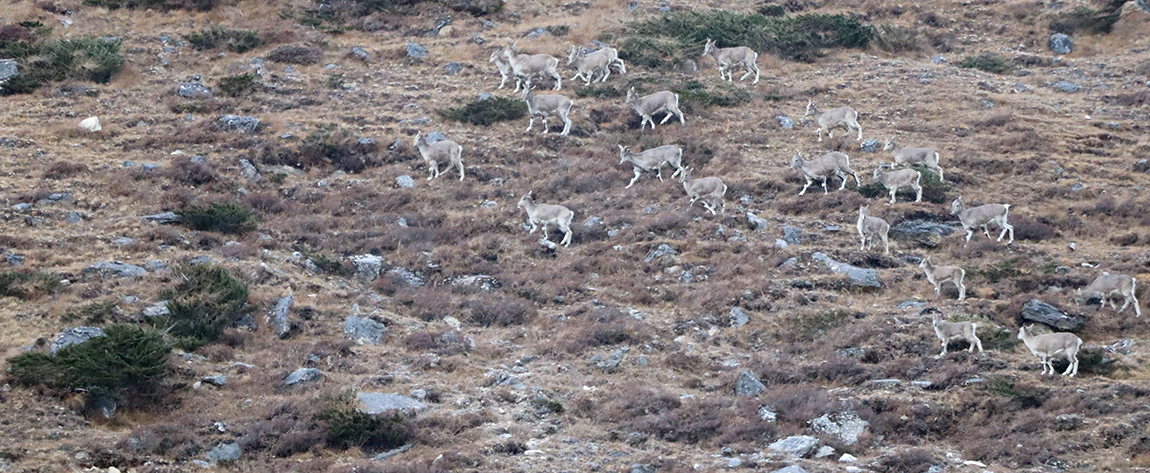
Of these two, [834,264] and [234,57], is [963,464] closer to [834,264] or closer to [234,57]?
[834,264]

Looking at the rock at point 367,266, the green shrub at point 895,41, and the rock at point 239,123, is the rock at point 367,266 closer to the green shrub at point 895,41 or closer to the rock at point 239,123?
the rock at point 239,123

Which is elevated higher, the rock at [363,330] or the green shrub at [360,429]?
the green shrub at [360,429]

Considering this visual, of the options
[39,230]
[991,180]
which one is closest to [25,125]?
[39,230]

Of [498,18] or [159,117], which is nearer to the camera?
[159,117]

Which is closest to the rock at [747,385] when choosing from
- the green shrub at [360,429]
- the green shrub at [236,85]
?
the green shrub at [360,429]

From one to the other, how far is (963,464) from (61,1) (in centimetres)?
3727

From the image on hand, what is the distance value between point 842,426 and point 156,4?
A: 33138 mm

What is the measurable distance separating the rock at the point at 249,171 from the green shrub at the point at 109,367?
36.5 ft

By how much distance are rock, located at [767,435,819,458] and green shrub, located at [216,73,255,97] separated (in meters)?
23.5

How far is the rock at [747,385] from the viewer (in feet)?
55.0

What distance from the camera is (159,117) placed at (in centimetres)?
2984

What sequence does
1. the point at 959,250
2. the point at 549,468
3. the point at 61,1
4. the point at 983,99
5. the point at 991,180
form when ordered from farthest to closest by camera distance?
the point at 61,1 < the point at 983,99 < the point at 991,180 < the point at 959,250 < the point at 549,468

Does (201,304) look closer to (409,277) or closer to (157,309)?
(157,309)

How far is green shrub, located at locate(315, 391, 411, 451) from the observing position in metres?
14.8
